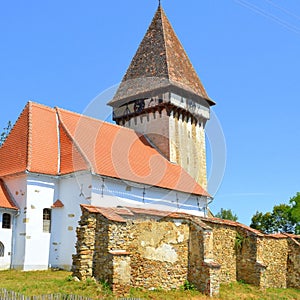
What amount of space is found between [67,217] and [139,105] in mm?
12901

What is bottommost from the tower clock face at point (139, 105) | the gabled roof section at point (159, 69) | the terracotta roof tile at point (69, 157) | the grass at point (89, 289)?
the grass at point (89, 289)

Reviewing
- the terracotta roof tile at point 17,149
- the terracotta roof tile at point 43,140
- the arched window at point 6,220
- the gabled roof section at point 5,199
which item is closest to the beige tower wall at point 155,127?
the terracotta roof tile at point 43,140

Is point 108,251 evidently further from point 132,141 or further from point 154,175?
point 132,141

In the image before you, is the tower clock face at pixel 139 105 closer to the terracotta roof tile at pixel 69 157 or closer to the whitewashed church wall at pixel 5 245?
the terracotta roof tile at pixel 69 157

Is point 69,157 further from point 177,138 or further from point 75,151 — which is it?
point 177,138

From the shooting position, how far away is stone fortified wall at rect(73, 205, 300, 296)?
14.4 metres

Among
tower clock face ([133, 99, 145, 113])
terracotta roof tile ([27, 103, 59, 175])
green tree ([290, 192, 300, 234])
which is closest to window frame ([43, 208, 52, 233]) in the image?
terracotta roof tile ([27, 103, 59, 175])

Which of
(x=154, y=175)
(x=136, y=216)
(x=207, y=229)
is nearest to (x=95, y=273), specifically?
(x=136, y=216)

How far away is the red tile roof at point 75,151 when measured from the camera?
71.6 feet

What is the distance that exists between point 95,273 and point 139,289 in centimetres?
162

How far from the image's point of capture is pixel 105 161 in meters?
23.0

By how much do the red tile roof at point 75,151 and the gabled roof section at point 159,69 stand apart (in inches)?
208

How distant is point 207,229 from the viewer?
56.0ft

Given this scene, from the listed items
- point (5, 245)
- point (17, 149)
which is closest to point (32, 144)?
point (17, 149)
